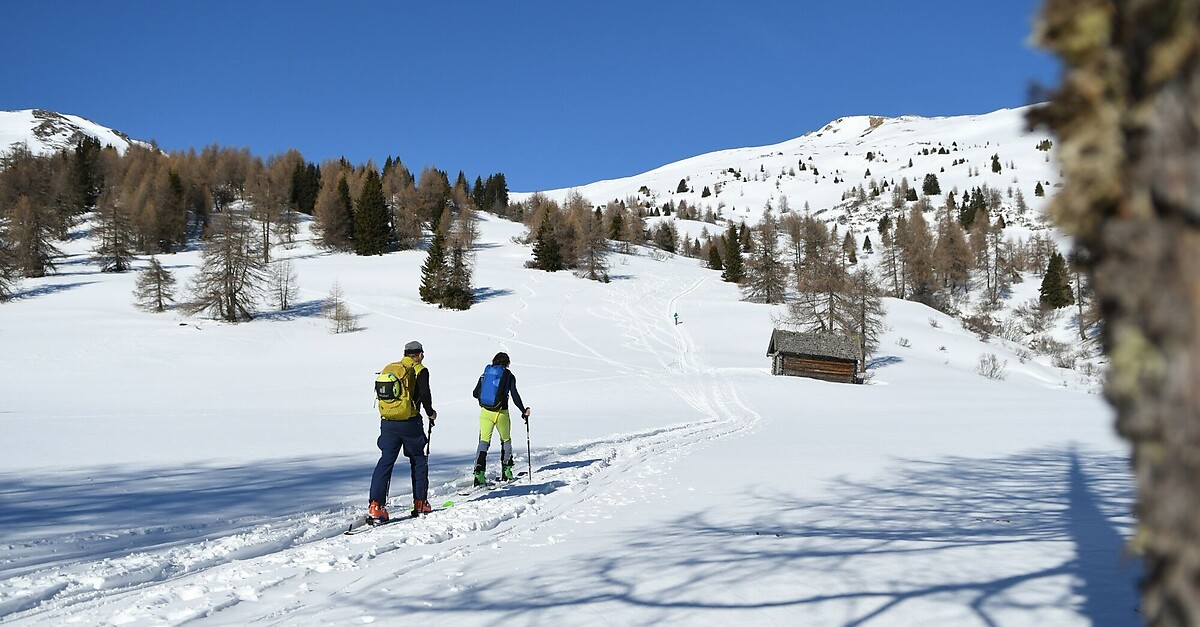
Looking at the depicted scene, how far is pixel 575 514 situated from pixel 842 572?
3.56 m

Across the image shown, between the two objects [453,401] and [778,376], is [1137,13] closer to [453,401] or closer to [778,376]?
[453,401]

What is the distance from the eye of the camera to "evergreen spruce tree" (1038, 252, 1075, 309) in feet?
215

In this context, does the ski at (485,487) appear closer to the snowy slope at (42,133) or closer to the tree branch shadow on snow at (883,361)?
the tree branch shadow on snow at (883,361)

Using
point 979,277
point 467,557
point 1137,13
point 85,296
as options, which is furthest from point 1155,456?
point 979,277

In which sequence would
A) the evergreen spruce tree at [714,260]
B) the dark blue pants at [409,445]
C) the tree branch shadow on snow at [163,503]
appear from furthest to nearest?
the evergreen spruce tree at [714,260]
the dark blue pants at [409,445]
the tree branch shadow on snow at [163,503]

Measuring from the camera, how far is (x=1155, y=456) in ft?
2.41

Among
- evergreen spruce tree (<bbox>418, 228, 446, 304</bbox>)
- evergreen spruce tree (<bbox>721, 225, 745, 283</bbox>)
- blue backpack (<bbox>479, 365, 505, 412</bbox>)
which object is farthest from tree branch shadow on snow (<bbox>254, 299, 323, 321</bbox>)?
evergreen spruce tree (<bbox>721, 225, 745, 283</bbox>)

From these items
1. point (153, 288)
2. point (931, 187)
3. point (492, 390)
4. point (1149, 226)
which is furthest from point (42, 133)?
point (1149, 226)

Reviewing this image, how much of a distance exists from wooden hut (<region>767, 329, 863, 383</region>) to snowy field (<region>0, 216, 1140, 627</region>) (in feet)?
40.3

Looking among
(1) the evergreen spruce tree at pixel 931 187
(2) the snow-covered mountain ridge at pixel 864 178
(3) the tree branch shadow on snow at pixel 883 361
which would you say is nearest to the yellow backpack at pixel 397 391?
(3) the tree branch shadow on snow at pixel 883 361

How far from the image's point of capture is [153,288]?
4519 cm

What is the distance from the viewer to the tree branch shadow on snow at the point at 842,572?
10.6 ft

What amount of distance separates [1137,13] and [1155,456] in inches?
19.8

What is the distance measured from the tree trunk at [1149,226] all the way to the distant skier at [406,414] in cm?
669
